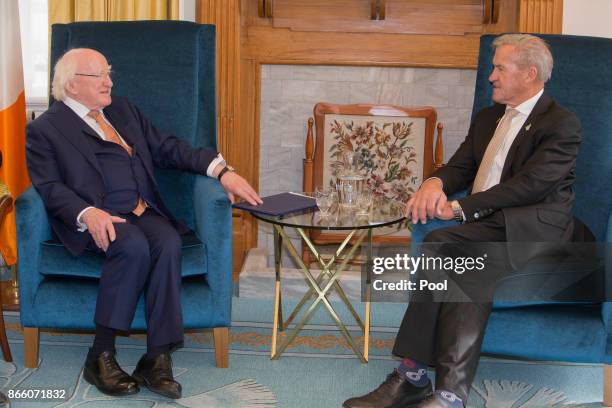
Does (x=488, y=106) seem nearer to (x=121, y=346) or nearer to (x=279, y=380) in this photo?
(x=279, y=380)

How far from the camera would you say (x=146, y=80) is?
3.53 meters

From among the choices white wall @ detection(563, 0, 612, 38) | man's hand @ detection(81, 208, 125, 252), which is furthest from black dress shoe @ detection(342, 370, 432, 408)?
white wall @ detection(563, 0, 612, 38)

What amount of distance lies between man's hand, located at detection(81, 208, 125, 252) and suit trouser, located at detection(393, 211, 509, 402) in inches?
40.6

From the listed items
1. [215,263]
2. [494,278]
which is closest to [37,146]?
[215,263]

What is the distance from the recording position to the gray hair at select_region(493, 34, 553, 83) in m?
3.04

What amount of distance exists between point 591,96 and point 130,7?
214cm

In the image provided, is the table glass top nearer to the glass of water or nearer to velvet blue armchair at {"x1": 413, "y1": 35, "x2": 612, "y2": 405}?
the glass of water

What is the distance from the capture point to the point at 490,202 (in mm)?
2912

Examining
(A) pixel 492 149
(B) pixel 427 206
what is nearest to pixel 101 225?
(B) pixel 427 206

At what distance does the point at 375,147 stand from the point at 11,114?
173cm

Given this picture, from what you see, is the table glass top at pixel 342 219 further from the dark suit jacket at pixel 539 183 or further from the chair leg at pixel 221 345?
the chair leg at pixel 221 345

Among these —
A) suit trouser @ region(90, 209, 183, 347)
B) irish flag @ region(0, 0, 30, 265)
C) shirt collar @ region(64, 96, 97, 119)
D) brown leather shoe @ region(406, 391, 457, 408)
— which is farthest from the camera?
irish flag @ region(0, 0, 30, 265)

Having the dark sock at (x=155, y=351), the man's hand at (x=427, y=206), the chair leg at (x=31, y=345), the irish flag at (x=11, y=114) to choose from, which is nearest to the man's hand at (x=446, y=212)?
the man's hand at (x=427, y=206)

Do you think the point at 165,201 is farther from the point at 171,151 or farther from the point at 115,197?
the point at 115,197
